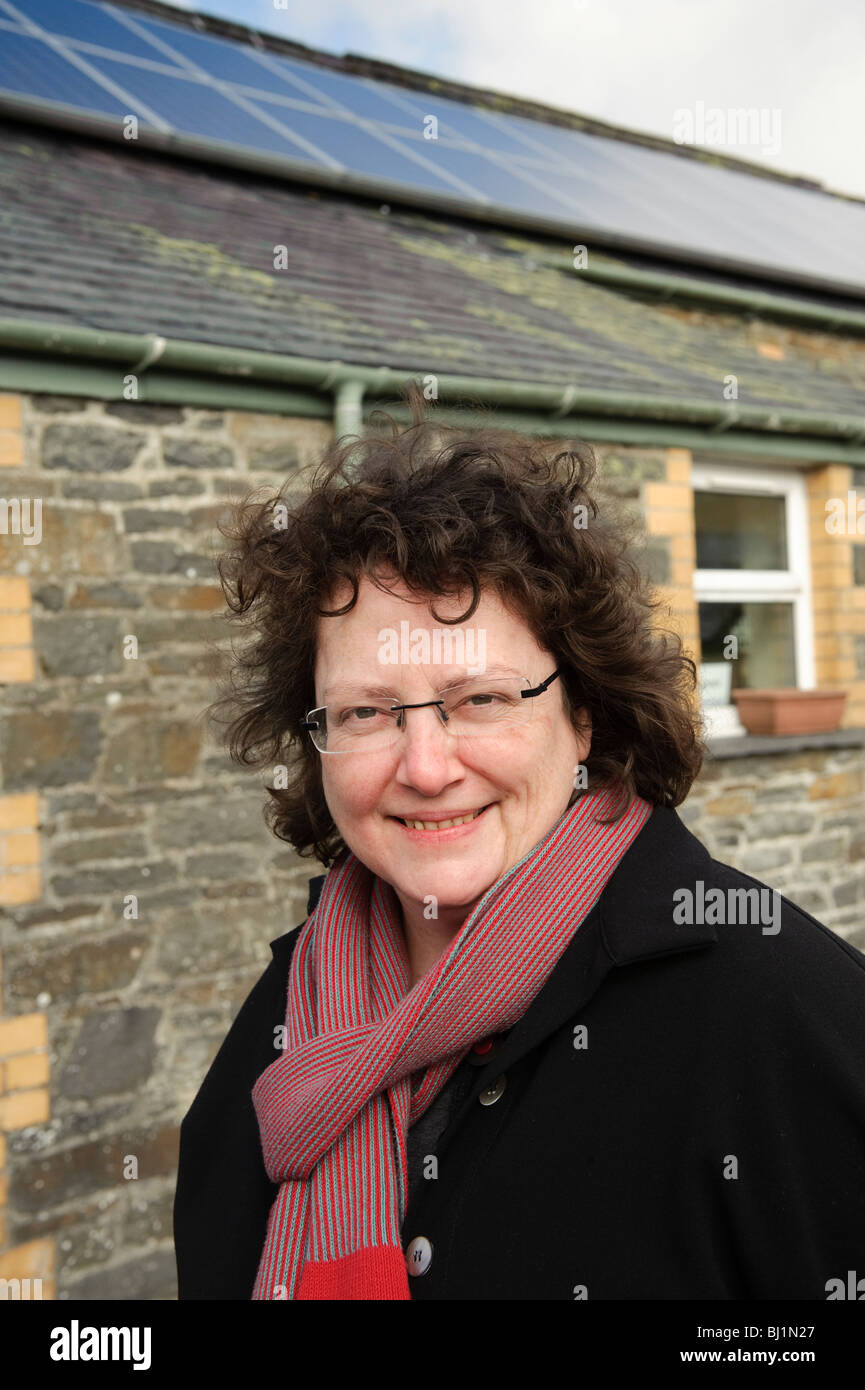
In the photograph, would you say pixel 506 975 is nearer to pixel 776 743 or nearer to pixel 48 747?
pixel 48 747

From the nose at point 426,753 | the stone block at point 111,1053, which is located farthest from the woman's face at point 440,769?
the stone block at point 111,1053

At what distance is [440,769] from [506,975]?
0.98ft

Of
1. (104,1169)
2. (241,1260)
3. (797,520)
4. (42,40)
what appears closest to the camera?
(241,1260)

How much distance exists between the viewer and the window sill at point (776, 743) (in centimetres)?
564

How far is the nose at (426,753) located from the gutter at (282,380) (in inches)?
67.4

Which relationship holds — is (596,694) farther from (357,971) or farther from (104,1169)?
(104,1169)

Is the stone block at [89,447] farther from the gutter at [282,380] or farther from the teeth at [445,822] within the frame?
the teeth at [445,822]

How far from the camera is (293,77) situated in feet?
28.0

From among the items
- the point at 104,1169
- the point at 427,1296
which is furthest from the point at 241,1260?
the point at 104,1169

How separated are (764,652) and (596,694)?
5.01m

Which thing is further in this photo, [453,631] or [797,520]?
[797,520]

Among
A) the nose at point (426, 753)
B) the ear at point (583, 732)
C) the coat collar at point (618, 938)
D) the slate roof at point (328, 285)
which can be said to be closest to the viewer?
the coat collar at point (618, 938)

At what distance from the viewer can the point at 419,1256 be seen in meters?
1.48

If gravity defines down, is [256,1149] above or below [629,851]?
below
